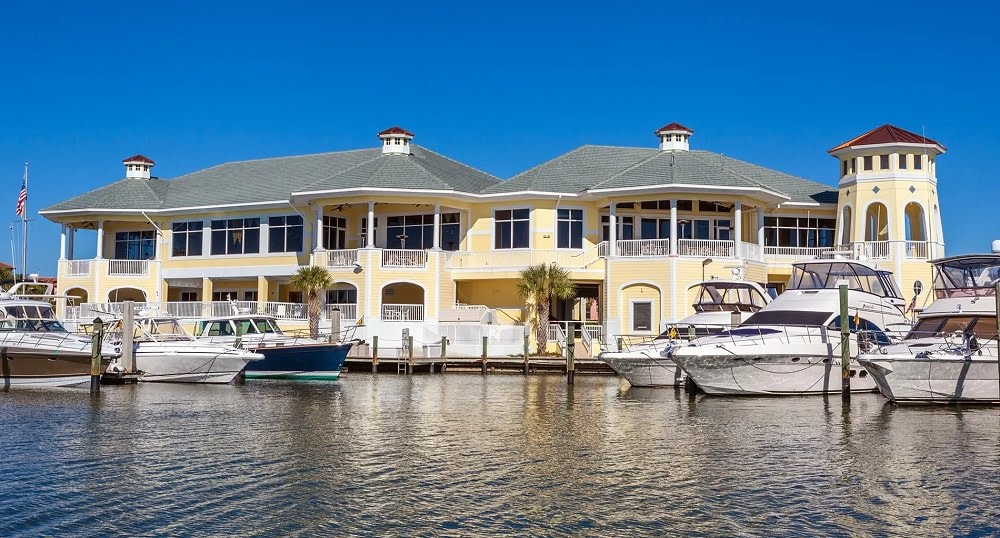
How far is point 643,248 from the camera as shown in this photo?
4531 centimetres

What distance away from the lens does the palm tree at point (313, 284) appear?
45.4 m

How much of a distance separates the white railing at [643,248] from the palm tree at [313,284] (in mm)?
12292

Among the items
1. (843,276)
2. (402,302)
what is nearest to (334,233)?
(402,302)

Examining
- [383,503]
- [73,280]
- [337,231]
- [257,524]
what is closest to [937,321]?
[383,503]

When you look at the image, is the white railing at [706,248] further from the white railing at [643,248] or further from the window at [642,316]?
the window at [642,316]

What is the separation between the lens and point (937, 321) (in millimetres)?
28578

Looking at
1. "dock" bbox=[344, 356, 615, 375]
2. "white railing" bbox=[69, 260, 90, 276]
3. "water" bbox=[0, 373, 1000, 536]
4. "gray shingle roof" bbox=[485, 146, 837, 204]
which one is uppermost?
"gray shingle roof" bbox=[485, 146, 837, 204]

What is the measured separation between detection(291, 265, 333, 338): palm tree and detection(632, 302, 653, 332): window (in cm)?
1273

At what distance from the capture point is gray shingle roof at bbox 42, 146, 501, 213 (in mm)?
48500

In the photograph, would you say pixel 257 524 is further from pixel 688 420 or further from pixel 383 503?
pixel 688 420

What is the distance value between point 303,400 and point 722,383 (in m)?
11.1

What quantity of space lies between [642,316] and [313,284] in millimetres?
13505

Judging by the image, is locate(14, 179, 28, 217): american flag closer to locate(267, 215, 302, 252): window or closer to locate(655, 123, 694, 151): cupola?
locate(267, 215, 302, 252): window

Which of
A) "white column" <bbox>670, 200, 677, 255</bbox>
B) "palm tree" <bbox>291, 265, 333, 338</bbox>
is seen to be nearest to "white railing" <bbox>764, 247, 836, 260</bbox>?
"white column" <bbox>670, 200, 677, 255</bbox>
